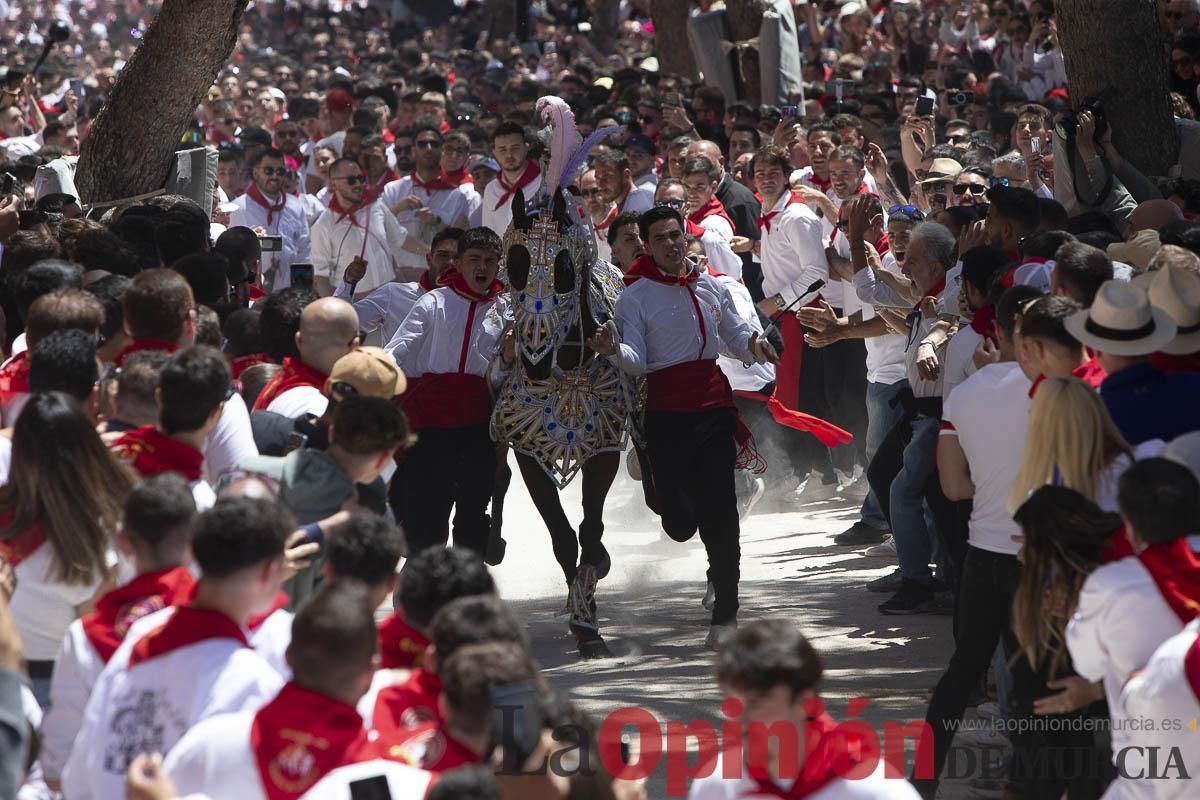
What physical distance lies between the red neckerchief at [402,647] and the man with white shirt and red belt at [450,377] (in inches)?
145

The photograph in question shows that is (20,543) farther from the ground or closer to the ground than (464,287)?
closer to the ground

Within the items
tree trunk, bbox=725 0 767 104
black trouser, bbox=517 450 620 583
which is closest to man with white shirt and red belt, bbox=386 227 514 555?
black trouser, bbox=517 450 620 583

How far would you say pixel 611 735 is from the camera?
520 cm

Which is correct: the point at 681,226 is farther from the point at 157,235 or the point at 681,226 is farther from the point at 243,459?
the point at 243,459

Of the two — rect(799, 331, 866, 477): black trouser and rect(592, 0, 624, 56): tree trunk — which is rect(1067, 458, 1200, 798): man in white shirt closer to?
rect(799, 331, 866, 477): black trouser

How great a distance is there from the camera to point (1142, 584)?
4102 millimetres

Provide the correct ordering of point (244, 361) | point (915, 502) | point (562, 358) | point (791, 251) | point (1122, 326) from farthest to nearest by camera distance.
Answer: point (791, 251) < point (915, 502) < point (562, 358) < point (244, 361) < point (1122, 326)

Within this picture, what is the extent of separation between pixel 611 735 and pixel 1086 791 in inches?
56.2

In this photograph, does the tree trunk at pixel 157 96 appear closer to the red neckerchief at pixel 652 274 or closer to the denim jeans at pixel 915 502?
the red neckerchief at pixel 652 274

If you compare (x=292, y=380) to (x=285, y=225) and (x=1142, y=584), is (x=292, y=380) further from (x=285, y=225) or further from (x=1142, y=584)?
(x=285, y=225)

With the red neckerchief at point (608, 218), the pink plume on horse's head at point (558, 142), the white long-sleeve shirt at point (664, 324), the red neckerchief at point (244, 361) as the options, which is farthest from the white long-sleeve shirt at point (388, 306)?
the red neckerchief at point (608, 218)

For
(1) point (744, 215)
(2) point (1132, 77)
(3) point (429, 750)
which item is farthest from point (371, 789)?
(1) point (744, 215)

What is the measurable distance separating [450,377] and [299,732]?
14.2 ft

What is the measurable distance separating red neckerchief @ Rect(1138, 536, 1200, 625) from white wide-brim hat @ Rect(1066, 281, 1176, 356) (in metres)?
0.99
